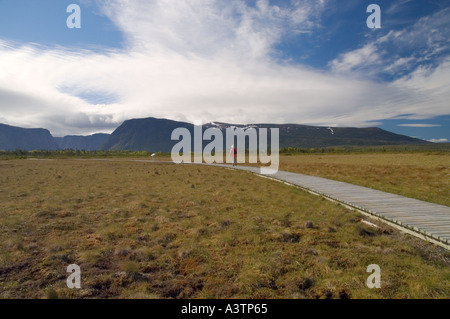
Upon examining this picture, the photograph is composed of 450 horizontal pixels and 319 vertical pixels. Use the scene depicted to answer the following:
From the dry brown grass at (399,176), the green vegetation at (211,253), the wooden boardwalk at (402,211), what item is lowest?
the green vegetation at (211,253)

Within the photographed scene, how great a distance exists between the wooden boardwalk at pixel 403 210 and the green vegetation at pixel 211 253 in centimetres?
52

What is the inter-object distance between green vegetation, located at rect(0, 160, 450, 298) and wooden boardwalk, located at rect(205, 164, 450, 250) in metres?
0.52

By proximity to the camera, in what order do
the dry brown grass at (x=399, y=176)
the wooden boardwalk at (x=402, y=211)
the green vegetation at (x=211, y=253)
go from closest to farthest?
the green vegetation at (x=211, y=253) < the wooden boardwalk at (x=402, y=211) < the dry brown grass at (x=399, y=176)

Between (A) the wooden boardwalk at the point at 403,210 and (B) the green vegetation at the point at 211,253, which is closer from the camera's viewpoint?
(B) the green vegetation at the point at 211,253

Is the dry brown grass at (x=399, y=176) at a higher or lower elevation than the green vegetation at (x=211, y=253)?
higher

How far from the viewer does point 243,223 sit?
9.56m

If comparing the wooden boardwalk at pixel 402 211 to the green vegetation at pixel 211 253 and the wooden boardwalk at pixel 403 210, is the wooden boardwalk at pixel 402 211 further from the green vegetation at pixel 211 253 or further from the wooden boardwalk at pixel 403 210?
the green vegetation at pixel 211 253

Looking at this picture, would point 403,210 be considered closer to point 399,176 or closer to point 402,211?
point 402,211

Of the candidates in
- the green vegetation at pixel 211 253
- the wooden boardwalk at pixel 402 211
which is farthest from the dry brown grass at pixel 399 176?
the green vegetation at pixel 211 253

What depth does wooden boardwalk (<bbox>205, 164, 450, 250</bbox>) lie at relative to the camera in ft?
25.4

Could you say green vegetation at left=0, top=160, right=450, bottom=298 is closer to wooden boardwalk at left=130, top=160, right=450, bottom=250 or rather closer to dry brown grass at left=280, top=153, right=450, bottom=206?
wooden boardwalk at left=130, top=160, right=450, bottom=250

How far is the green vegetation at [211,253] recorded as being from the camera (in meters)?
5.24

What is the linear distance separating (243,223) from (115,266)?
4.58m
